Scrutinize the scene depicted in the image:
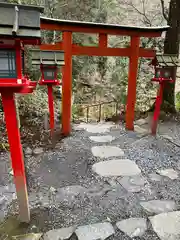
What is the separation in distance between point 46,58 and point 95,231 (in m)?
3.58

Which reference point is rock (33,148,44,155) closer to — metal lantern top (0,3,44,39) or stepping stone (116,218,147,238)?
stepping stone (116,218,147,238)

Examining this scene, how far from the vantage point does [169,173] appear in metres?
4.29

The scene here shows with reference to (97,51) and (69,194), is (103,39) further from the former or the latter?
(69,194)

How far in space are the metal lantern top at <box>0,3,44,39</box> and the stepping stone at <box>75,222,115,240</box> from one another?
232 centimetres

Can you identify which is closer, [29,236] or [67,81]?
[29,236]

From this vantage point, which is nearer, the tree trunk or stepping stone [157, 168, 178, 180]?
stepping stone [157, 168, 178, 180]

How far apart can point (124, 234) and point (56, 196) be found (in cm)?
124

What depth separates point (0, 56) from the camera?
7.62ft

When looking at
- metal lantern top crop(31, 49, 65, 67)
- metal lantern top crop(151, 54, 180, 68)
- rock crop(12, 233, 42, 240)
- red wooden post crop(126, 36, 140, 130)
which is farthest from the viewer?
red wooden post crop(126, 36, 140, 130)

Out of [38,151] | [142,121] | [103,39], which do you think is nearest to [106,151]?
[38,151]

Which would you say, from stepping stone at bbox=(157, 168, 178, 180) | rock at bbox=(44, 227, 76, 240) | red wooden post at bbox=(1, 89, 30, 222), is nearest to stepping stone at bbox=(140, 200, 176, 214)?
stepping stone at bbox=(157, 168, 178, 180)

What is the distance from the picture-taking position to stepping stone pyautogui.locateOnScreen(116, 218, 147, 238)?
2.79 m

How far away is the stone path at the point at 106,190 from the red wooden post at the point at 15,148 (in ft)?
0.88

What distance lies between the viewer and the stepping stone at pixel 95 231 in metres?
2.73
